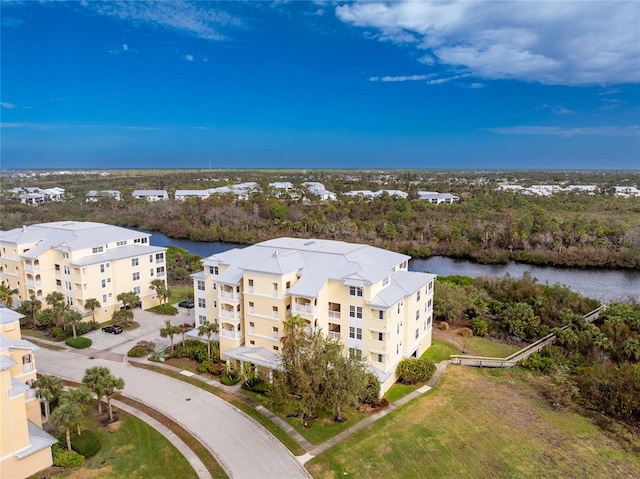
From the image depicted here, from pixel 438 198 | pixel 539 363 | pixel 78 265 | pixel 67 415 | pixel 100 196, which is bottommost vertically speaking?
pixel 539 363

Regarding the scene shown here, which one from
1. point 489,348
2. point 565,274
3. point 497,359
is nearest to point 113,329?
point 497,359

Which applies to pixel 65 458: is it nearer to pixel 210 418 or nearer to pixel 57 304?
pixel 210 418

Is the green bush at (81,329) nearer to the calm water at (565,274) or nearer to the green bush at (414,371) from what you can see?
the green bush at (414,371)

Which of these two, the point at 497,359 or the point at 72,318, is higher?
the point at 72,318

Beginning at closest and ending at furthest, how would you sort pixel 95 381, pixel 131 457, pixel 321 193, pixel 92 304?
pixel 131 457 < pixel 95 381 < pixel 92 304 < pixel 321 193

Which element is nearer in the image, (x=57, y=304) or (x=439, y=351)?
(x=439, y=351)

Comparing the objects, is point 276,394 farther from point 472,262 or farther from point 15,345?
point 472,262

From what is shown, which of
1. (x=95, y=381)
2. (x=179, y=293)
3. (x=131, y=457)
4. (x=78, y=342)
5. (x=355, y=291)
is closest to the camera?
(x=131, y=457)

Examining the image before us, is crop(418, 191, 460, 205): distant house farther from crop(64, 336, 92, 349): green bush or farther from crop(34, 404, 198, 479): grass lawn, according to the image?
crop(34, 404, 198, 479): grass lawn
